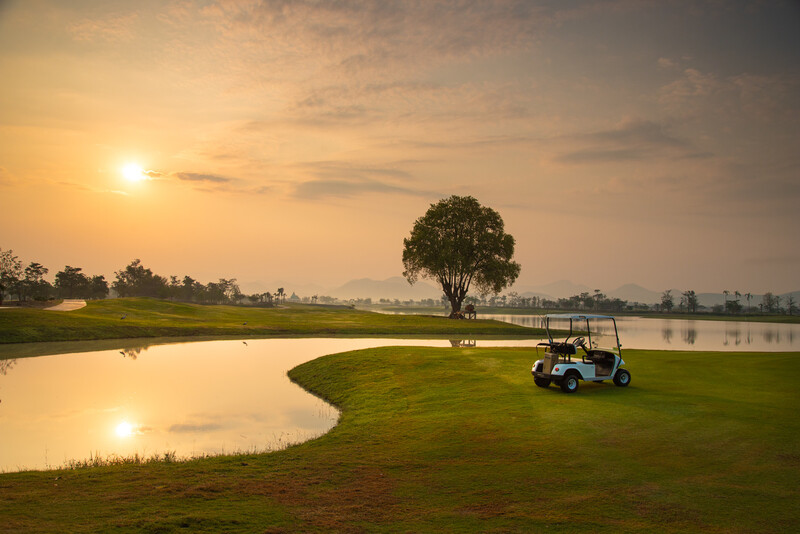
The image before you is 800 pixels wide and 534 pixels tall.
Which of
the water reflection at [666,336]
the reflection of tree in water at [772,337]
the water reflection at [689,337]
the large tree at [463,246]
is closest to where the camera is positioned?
the water reflection at [666,336]

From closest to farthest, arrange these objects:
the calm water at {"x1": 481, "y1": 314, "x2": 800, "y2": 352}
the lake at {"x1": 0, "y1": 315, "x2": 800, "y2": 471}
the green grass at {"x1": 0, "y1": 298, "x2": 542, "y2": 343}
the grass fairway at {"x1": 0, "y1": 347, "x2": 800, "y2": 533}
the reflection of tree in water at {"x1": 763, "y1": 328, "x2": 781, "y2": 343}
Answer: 1. the grass fairway at {"x1": 0, "y1": 347, "x2": 800, "y2": 533}
2. the lake at {"x1": 0, "y1": 315, "x2": 800, "y2": 471}
3. the calm water at {"x1": 481, "y1": 314, "x2": 800, "y2": 352}
4. the green grass at {"x1": 0, "y1": 298, "x2": 542, "y2": 343}
5. the reflection of tree in water at {"x1": 763, "y1": 328, "x2": 781, "y2": 343}

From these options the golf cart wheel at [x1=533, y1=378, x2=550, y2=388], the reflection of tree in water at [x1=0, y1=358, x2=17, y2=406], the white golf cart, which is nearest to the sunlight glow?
the white golf cart

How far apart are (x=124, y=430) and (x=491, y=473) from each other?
1333 centimetres

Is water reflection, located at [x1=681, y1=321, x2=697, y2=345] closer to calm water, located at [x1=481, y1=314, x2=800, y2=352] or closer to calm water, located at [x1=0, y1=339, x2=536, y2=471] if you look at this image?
calm water, located at [x1=481, y1=314, x2=800, y2=352]

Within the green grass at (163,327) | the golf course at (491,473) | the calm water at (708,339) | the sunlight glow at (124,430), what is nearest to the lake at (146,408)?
the sunlight glow at (124,430)

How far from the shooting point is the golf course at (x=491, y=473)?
8.73 meters

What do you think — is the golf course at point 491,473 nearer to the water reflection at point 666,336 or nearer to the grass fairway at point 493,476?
the grass fairway at point 493,476

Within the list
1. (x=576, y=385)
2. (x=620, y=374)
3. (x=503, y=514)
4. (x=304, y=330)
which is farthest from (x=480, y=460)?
(x=304, y=330)

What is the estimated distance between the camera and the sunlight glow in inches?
655

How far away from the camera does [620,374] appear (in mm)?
20500

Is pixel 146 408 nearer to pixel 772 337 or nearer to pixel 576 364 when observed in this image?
pixel 576 364

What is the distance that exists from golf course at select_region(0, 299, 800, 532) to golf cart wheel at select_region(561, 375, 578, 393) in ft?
1.07

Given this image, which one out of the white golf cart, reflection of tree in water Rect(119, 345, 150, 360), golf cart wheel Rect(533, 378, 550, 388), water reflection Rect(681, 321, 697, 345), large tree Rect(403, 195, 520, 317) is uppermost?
large tree Rect(403, 195, 520, 317)

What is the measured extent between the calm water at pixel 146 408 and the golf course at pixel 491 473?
1.83 m
